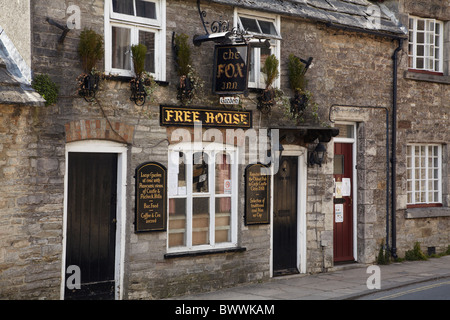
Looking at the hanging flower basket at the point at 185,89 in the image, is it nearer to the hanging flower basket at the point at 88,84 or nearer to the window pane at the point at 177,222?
the hanging flower basket at the point at 88,84

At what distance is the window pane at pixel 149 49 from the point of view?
9.72m

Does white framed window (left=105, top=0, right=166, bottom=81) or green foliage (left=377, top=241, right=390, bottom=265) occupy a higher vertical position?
white framed window (left=105, top=0, right=166, bottom=81)

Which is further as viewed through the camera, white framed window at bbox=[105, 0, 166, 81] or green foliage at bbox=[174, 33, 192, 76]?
green foliage at bbox=[174, 33, 192, 76]

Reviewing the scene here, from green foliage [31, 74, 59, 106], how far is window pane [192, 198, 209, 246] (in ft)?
9.83

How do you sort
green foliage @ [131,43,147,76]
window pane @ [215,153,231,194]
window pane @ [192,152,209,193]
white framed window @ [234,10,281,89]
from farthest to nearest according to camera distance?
1. white framed window @ [234,10,281,89]
2. window pane @ [215,153,231,194]
3. window pane @ [192,152,209,193]
4. green foliage @ [131,43,147,76]

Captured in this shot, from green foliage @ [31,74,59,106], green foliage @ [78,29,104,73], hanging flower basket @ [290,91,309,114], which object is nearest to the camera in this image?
green foliage @ [31,74,59,106]

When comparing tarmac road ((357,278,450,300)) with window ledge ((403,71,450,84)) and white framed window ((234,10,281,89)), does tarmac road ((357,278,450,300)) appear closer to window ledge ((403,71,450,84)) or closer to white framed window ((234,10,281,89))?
white framed window ((234,10,281,89))

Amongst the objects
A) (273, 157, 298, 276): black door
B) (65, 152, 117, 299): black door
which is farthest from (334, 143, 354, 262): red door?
(65, 152, 117, 299): black door

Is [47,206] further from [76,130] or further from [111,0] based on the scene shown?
[111,0]

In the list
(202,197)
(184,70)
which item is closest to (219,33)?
(184,70)

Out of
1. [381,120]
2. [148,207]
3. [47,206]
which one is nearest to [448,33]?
[381,120]

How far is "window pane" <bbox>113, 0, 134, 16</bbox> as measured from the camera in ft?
30.8

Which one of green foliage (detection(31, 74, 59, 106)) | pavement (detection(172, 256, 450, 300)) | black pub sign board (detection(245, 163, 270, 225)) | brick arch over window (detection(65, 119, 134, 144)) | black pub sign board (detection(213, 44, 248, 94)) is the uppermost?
black pub sign board (detection(213, 44, 248, 94))

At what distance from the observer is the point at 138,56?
30.2ft
